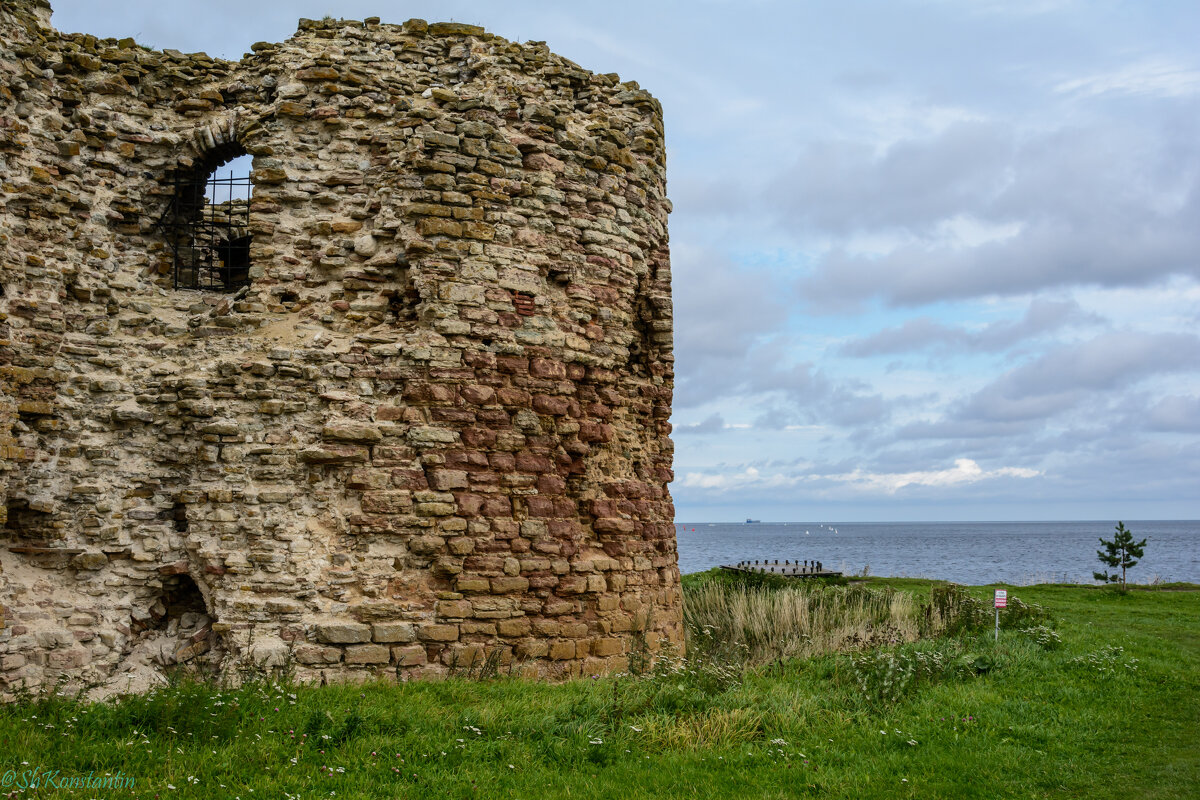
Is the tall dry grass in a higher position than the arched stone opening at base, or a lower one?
lower

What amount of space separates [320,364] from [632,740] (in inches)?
175

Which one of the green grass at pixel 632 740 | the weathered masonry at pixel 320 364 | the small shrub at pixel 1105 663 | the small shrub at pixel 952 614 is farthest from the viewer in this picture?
the small shrub at pixel 952 614

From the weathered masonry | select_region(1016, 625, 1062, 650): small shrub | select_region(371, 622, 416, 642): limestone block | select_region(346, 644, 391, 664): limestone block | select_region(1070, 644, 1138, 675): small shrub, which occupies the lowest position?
select_region(1070, 644, 1138, 675): small shrub

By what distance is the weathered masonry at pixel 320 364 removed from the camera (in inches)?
297

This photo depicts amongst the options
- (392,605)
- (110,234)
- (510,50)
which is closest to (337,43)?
(510,50)

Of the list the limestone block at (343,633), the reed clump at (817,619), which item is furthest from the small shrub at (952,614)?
the limestone block at (343,633)

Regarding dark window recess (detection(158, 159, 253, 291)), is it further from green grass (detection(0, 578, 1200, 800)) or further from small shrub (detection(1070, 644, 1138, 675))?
small shrub (detection(1070, 644, 1138, 675))

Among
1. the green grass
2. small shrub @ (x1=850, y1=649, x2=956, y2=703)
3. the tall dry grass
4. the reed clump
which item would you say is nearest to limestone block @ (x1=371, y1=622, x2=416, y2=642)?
the green grass

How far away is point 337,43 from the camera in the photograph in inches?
356

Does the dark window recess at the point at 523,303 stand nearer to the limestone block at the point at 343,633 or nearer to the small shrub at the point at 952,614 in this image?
the limestone block at the point at 343,633

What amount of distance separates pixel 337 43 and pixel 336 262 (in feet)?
8.13

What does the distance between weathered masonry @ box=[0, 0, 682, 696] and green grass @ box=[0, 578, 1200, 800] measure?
1048 millimetres

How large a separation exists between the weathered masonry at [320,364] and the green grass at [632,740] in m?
1.05

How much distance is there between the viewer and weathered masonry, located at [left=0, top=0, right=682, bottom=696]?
7.55m
